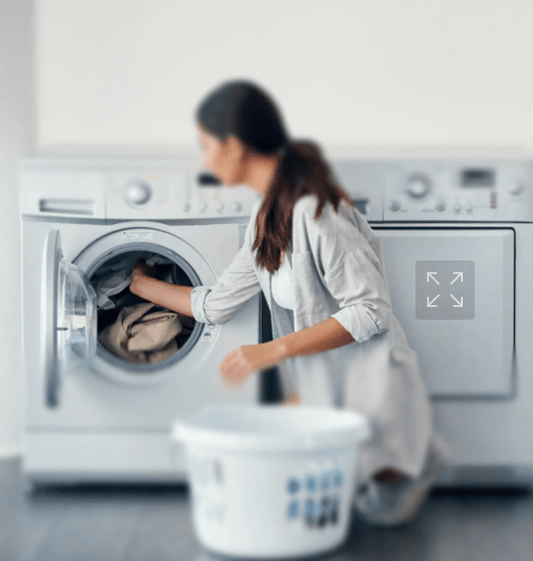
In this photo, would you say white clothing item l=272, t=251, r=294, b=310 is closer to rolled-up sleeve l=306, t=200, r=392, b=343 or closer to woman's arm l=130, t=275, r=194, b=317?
rolled-up sleeve l=306, t=200, r=392, b=343

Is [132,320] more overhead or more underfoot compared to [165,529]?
more overhead

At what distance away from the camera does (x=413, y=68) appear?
2232 millimetres

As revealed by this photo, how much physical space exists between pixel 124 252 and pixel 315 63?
953mm

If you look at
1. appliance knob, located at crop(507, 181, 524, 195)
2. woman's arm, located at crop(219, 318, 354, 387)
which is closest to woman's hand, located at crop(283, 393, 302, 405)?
woman's arm, located at crop(219, 318, 354, 387)

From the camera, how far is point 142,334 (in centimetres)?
173

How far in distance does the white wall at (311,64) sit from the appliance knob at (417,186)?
0.61 metres

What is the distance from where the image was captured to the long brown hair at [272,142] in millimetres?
1388

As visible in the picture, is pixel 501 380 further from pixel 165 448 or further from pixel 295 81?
pixel 295 81

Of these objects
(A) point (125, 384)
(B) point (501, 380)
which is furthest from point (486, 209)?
(A) point (125, 384)

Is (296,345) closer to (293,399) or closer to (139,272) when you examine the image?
(293,399)

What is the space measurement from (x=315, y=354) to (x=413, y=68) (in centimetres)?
116

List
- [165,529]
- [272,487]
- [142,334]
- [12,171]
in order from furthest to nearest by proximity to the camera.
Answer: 1. [12,171]
2. [142,334]
3. [165,529]
4. [272,487]

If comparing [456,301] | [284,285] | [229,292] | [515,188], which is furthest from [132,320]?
[515,188]

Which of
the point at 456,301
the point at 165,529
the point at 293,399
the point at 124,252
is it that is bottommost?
the point at 165,529
